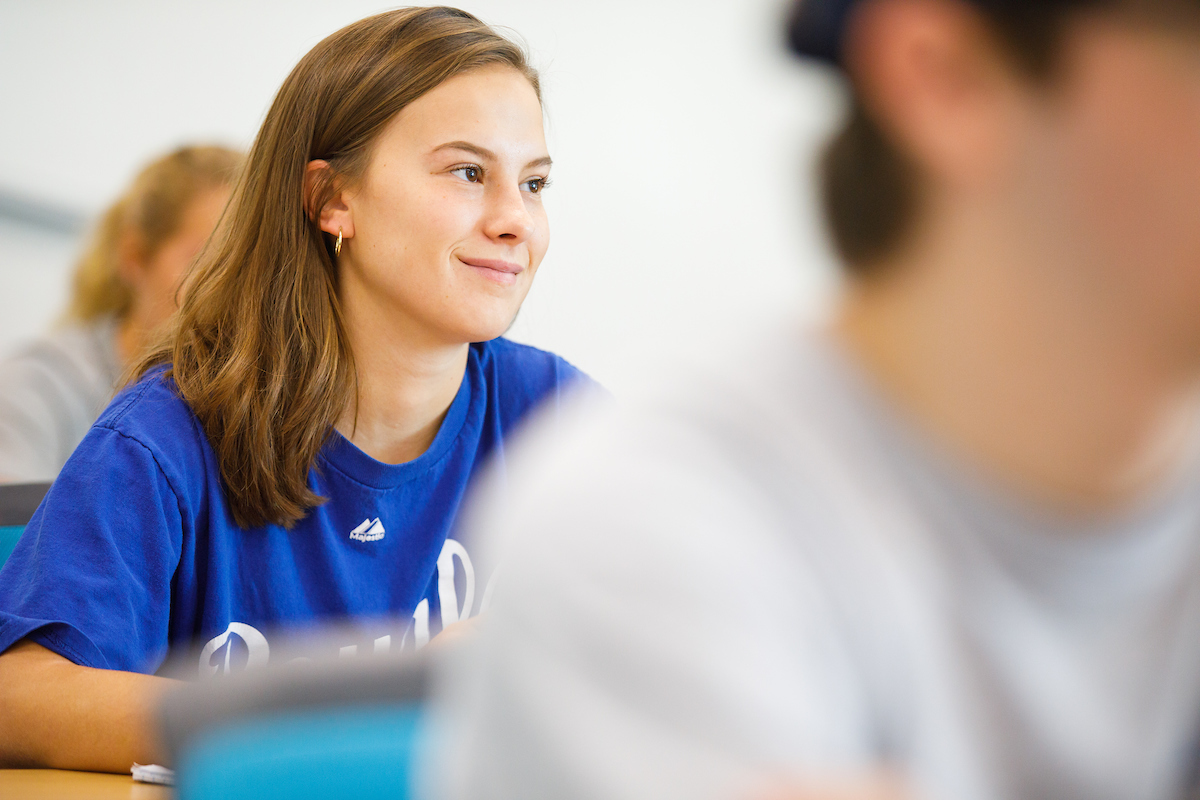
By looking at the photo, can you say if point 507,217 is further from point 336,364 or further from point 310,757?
point 310,757

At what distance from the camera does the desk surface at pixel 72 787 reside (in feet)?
2.34

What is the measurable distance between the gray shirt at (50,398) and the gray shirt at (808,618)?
1745 millimetres

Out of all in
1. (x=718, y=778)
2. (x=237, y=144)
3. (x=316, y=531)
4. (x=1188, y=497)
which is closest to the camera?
(x=718, y=778)

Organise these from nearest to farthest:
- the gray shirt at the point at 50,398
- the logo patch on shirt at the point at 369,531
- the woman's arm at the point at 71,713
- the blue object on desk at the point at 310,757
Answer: the blue object on desk at the point at 310,757, the woman's arm at the point at 71,713, the logo patch on shirt at the point at 369,531, the gray shirt at the point at 50,398

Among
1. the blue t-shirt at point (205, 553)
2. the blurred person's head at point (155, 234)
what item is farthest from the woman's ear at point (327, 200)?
the blurred person's head at point (155, 234)

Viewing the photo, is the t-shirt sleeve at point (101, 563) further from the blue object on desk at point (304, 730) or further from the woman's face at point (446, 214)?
the blue object on desk at point (304, 730)

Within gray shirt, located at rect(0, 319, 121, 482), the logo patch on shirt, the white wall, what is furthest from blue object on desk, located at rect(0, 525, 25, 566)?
the white wall

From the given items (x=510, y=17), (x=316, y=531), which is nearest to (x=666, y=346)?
(x=316, y=531)

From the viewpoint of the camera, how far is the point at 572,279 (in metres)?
2.93

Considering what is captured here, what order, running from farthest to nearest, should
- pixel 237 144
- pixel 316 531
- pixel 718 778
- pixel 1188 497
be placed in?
pixel 237 144 → pixel 316 531 → pixel 1188 497 → pixel 718 778

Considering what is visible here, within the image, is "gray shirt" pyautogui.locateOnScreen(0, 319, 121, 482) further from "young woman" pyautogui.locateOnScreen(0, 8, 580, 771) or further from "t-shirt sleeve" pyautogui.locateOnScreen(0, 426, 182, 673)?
"t-shirt sleeve" pyautogui.locateOnScreen(0, 426, 182, 673)

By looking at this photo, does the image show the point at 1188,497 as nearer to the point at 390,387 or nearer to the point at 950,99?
the point at 950,99

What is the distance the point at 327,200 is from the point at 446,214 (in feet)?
0.51

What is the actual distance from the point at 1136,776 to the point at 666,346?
222 mm
